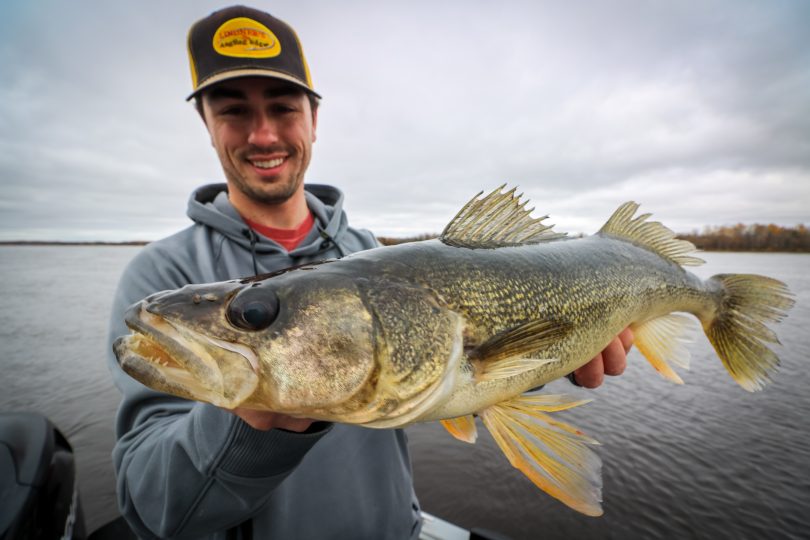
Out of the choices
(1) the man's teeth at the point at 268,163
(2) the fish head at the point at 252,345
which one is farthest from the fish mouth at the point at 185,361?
(1) the man's teeth at the point at 268,163

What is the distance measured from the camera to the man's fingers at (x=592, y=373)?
242cm

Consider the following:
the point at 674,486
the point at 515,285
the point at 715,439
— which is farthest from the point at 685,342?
the point at 715,439

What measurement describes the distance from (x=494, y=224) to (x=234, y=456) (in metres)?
1.54

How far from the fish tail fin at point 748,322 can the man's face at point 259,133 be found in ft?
10.7

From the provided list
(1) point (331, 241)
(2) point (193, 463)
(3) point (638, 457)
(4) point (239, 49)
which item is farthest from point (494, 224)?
(3) point (638, 457)

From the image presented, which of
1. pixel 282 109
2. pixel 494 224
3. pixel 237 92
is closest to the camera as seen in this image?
pixel 494 224

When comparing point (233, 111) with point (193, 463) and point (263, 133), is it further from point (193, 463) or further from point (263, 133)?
point (193, 463)

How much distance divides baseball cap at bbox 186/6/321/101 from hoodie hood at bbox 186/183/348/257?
716mm

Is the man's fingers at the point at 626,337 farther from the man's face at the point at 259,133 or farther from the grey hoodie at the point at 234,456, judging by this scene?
the man's face at the point at 259,133

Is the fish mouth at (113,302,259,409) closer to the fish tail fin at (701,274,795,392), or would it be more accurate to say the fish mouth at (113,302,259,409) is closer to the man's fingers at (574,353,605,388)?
the man's fingers at (574,353,605,388)

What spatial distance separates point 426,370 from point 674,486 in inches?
252

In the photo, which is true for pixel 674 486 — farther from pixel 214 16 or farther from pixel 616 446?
pixel 214 16

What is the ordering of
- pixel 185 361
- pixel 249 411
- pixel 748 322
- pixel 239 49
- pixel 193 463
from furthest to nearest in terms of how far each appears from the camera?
pixel 748 322 → pixel 239 49 → pixel 193 463 → pixel 249 411 → pixel 185 361

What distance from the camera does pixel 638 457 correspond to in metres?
6.48
